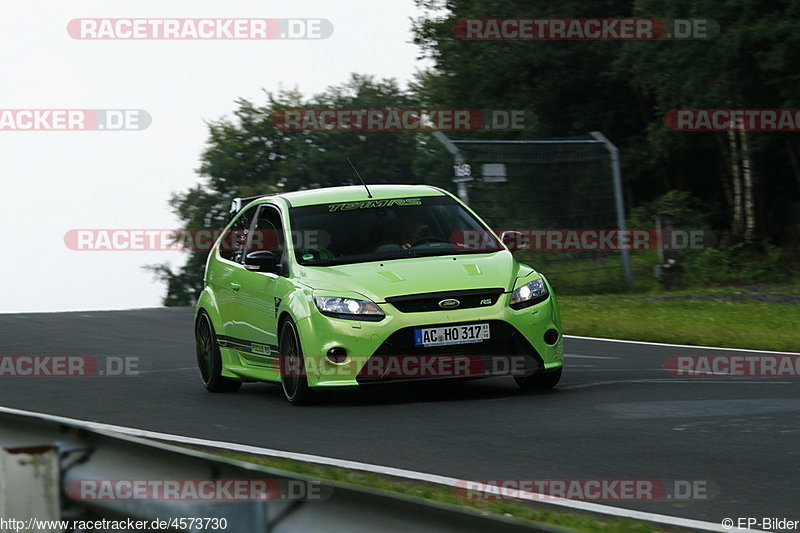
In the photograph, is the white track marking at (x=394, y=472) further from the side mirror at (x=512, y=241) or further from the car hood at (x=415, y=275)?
the side mirror at (x=512, y=241)

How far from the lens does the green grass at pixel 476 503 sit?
596 cm

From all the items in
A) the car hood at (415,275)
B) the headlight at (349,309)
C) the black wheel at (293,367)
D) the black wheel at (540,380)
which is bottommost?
the black wheel at (540,380)

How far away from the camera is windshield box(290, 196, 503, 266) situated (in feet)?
36.8

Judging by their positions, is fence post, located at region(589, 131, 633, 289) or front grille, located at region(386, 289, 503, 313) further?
fence post, located at region(589, 131, 633, 289)

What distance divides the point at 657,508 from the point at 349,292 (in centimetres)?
440

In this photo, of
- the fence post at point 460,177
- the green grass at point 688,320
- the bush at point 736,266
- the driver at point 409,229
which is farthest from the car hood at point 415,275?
the bush at point 736,266

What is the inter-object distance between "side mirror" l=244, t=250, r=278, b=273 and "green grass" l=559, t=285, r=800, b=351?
605cm

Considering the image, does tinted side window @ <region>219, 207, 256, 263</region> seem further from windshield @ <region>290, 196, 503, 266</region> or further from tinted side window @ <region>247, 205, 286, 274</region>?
windshield @ <region>290, 196, 503, 266</region>

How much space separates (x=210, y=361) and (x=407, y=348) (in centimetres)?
289

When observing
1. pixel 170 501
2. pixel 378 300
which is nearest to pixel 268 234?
pixel 378 300

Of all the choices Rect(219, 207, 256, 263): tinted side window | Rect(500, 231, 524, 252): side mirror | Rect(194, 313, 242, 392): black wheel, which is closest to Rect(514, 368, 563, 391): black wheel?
Rect(500, 231, 524, 252): side mirror

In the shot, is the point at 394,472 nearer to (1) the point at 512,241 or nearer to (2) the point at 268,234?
(1) the point at 512,241

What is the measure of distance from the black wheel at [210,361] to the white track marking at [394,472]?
7.18 ft

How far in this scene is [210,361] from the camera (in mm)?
12508
